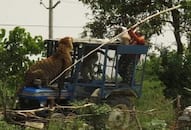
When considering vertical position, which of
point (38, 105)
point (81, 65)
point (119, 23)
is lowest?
point (38, 105)

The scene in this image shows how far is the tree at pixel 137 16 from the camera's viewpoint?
1302 cm

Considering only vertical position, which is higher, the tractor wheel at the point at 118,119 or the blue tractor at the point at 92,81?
the blue tractor at the point at 92,81

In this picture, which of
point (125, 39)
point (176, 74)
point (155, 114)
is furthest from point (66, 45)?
point (176, 74)

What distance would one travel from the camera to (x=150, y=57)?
15273 mm

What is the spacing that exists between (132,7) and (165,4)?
29.5 inches

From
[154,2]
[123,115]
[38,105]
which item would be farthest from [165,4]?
[123,115]

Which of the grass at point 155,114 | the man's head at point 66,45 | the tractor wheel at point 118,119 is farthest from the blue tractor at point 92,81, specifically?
the tractor wheel at point 118,119

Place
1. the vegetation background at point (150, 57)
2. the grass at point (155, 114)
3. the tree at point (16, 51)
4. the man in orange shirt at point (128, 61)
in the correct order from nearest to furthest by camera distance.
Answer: the grass at point (155, 114) → the vegetation background at point (150, 57) → the man in orange shirt at point (128, 61) → the tree at point (16, 51)

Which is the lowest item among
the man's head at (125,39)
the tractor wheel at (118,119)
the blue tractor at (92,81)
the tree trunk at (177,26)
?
the tractor wheel at (118,119)

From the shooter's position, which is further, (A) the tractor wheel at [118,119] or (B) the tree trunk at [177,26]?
(B) the tree trunk at [177,26]

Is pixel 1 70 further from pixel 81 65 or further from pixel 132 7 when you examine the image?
pixel 132 7

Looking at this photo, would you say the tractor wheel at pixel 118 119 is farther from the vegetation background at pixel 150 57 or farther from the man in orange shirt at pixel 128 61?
the man in orange shirt at pixel 128 61

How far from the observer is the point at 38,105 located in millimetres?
9125

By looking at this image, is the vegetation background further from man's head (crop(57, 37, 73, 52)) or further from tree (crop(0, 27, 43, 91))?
man's head (crop(57, 37, 73, 52))
